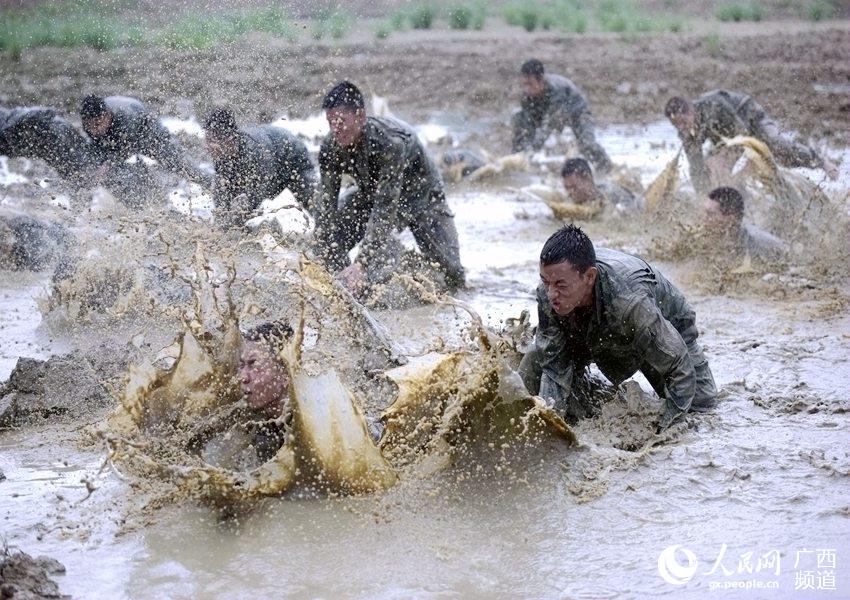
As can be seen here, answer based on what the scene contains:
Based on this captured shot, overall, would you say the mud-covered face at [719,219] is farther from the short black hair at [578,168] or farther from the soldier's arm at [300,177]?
the soldier's arm at [300,177]

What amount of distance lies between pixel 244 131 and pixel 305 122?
730 cm

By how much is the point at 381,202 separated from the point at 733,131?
4063 millimetres

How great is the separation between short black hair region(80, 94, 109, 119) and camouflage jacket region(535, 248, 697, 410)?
4.66m

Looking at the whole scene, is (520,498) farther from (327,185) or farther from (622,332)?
(327,185)

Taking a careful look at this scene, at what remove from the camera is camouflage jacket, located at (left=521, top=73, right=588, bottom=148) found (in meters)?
11.6

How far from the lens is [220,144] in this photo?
7531 mm

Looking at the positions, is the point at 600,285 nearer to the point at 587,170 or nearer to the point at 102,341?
the point at 102,341

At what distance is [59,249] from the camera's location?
8219 mm

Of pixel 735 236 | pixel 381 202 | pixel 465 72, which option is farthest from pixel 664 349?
pixel 465 72

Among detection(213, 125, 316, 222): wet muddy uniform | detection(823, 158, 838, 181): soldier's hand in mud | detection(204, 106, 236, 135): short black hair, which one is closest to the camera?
detection(204, 106, 236, 135): short black hair

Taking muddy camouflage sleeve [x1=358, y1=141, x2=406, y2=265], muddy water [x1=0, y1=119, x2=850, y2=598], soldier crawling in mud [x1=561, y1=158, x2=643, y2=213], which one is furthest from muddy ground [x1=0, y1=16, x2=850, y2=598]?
soldier crawling in mud [x1=561, y1=158, x2=643, y2=213]

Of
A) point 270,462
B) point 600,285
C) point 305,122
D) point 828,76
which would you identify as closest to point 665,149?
point 305,122

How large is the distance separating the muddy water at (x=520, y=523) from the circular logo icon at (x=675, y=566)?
27 millimetres

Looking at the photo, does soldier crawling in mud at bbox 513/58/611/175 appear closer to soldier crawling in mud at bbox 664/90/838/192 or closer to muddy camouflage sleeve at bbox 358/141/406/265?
soldier crawling in mud at bbox 664/90/838/192
